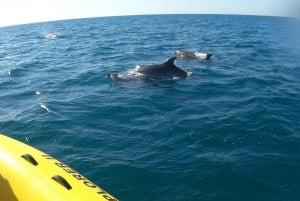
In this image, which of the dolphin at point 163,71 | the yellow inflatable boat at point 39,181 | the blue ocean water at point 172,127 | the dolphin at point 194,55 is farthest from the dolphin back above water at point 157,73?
the yellow inflatable boat at point 39,181

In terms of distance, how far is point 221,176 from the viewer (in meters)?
9.34

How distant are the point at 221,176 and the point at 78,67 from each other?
16027 mm

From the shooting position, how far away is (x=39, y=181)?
6680 millimetres

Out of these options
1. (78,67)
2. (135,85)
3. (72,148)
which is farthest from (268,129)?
(78,67)

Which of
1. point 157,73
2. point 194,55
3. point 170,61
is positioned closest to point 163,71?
point 157,73

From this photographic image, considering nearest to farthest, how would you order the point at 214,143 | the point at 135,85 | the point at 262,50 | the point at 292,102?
1. the point at 214,143
2. the point at 292,102
3. the point at 135,85
4. the point at 262,50

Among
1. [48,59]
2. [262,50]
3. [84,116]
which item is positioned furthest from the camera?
[262,50]

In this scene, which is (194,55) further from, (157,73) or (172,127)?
(172,127)

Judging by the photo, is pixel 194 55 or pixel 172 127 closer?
pixel 172 127

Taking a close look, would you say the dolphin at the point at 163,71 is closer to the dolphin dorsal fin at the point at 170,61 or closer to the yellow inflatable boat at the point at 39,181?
the dolphin dorsal fin at the point at 170,61

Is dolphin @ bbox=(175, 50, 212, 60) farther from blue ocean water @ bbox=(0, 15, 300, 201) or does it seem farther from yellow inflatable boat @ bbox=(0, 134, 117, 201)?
yellow inflatable boat @ bbox=(0, 134, 117, 201)

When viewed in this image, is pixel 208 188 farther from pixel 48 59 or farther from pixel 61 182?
pixel 48 59

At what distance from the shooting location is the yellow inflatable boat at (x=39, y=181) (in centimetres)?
637

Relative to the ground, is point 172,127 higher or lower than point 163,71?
lower
